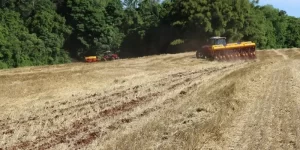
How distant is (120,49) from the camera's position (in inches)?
2495

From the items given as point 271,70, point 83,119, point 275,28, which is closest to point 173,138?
point 83,119

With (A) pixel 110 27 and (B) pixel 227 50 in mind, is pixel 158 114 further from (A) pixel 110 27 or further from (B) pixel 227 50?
(A) pixel 110 27

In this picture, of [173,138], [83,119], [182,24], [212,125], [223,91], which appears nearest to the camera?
[173,138]

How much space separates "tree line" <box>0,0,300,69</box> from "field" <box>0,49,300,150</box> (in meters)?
30.7

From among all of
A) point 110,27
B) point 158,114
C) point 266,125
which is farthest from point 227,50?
point 110,27

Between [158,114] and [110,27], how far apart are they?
5103 cm

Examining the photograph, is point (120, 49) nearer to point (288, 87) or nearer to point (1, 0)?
point (1, 0)

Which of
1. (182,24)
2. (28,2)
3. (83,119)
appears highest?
(28,2)

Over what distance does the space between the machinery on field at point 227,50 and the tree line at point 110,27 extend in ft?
59.1

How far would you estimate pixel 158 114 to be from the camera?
11.9m

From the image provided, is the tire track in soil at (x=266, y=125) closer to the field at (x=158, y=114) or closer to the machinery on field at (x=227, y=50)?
Result: the field at (x=158, y=114)

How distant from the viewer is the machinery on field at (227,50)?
29672 mm

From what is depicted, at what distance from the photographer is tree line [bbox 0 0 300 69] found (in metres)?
50.2

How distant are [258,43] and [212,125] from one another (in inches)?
2179
